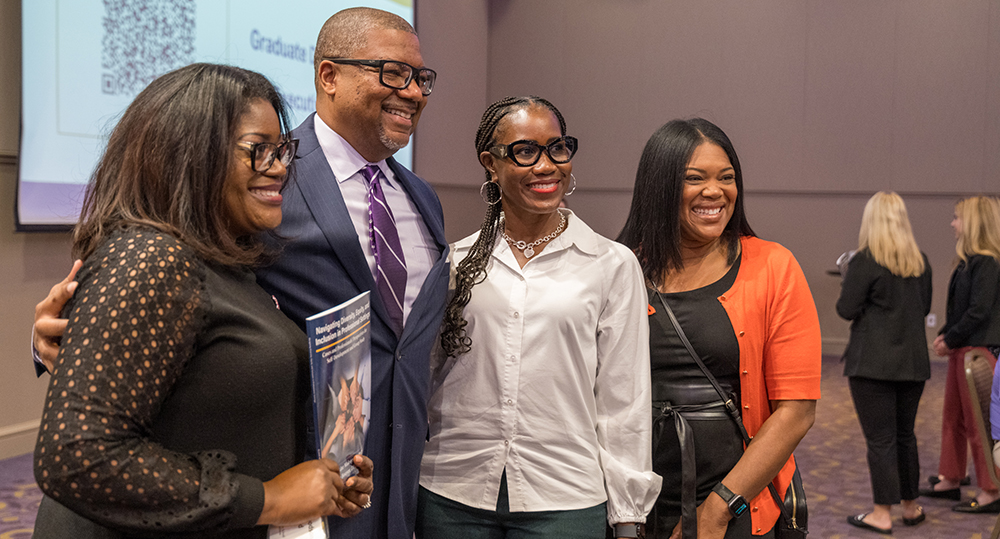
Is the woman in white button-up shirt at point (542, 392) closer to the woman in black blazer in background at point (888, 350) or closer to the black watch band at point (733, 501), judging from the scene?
the black watch band at point (733, 501)

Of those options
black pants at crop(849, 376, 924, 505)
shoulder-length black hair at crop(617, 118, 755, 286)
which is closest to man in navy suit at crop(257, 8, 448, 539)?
shoulder-length black hair at crop(617, 118, 755, 286)

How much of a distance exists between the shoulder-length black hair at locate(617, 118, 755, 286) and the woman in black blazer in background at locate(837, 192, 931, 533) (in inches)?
105

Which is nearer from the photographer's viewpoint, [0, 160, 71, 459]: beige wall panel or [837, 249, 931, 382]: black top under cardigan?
[837, 249, 931, 382]: black top under cardigan

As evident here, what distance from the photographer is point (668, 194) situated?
6.51ft

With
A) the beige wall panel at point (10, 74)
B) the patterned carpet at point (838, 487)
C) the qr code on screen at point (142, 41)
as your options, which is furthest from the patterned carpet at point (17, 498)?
the qr code on screen at point (142, 41)

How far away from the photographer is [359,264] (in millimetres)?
1556

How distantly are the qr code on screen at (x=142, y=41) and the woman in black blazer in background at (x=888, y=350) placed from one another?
443 cm

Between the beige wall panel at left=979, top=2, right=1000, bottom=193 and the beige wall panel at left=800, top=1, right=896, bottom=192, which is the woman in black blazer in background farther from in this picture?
the beige wall panel at left=979, top=2, right=1000, bottom=193

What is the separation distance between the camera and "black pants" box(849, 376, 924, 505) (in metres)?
4.14

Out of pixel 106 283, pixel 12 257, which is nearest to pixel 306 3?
pixel 12 257

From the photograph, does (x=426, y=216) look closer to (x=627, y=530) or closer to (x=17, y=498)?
(x=627, y=530)

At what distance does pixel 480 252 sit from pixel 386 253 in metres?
0.26

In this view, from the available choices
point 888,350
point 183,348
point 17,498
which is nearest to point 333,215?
point 183,348

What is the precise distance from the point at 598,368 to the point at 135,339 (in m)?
1.05
